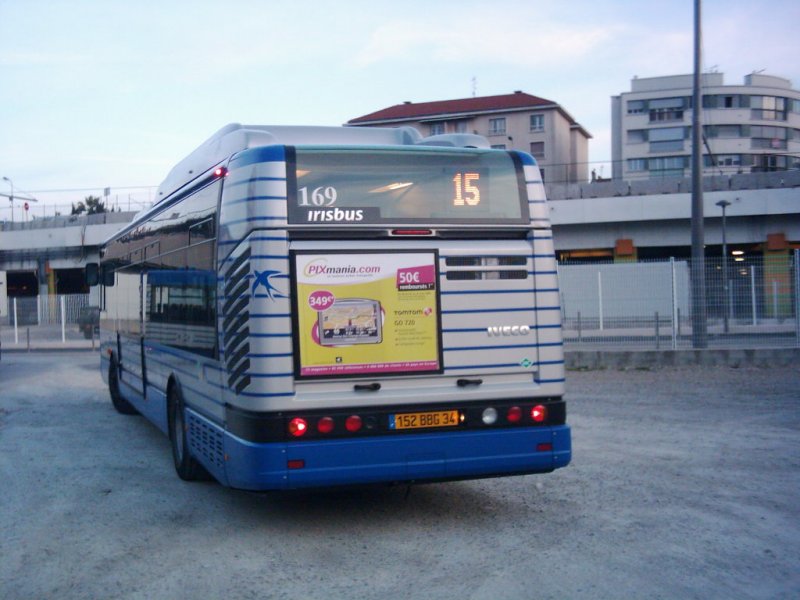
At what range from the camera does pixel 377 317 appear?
7281mm

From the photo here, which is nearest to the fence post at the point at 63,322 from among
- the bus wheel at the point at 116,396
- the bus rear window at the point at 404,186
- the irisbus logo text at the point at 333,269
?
the bus wheel at the point at 116,396

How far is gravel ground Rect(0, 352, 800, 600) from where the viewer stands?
607 cm

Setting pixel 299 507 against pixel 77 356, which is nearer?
pixel 299 507

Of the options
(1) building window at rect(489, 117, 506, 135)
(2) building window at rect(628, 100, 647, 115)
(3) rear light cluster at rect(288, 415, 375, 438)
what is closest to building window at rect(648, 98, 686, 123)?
(2) building window at rect(628, 100, 647, 115)

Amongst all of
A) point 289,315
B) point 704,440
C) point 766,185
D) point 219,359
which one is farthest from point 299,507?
point 766,185

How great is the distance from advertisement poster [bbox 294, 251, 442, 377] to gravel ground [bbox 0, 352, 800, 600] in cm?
139

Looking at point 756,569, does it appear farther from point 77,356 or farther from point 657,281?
point 77,356

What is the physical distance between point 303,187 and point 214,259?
1.22 m

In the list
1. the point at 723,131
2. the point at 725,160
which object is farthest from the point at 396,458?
the point at 723,131

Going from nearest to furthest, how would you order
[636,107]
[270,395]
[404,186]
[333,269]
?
[270,395] → [333,269] → [404,186] → [636,107]

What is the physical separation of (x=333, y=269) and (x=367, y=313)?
0.43 metres

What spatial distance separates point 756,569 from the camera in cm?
629

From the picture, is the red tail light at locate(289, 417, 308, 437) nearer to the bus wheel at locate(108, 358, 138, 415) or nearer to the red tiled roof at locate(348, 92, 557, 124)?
the bus wheel at locate(108, 358, 138, 415)

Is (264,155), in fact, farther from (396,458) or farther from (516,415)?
(516,415)
